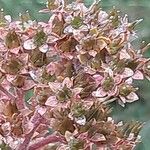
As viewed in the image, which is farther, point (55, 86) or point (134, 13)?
point (134, 13)

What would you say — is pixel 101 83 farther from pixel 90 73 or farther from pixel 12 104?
pixel 12 104

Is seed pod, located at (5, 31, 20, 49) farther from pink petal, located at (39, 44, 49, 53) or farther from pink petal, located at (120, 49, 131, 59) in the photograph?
pink petal, located at (120, 49, 131, 59)

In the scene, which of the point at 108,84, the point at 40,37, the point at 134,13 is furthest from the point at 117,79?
the point at 134,13

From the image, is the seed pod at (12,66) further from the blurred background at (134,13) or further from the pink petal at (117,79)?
Result: the blurred background at (134,13)

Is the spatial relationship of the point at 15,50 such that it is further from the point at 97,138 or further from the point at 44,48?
the point at 97,138

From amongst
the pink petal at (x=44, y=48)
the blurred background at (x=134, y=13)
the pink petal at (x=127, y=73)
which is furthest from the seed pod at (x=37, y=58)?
the blurred background at (x=134, y=13)

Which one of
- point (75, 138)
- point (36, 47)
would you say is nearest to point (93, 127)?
point (75, 138)

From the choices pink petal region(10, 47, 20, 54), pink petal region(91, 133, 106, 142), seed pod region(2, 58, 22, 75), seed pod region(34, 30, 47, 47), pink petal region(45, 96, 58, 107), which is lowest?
pink petal region(91, 133, 106, 142)

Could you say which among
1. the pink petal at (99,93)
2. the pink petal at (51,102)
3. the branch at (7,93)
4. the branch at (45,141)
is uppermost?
the pink petal at (99,93)

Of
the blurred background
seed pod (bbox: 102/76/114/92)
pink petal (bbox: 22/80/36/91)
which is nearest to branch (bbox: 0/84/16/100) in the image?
pink petal (bbox: 22/80/36/91)

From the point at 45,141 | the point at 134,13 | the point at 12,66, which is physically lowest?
the point at 134,13

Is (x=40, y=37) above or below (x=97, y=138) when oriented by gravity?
above
